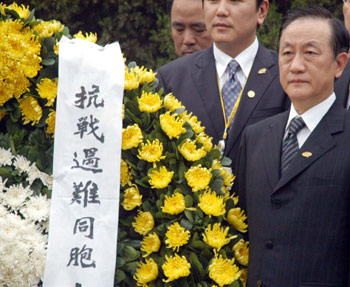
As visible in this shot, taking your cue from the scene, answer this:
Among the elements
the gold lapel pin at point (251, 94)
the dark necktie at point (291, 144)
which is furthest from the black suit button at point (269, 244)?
the gold lapel pin at point (251, 94)

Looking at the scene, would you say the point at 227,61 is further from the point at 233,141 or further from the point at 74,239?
the point at 74,239

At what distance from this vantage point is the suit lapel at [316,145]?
299cm

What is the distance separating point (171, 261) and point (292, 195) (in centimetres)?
59

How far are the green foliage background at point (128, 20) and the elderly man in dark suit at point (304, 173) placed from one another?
3163 millimetres

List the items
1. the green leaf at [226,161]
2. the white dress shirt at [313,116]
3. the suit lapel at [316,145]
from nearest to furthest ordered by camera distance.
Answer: the suit lapel at [316,145] → the white dress shirt at [313,116] → the green leaf at [226,161]

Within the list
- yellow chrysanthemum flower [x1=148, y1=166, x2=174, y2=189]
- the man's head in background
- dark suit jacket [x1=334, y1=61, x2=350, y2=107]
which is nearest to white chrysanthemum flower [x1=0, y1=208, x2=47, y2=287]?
yellow chrysanthemum flower [x1=148, y1=166, x2=174, y2=189]

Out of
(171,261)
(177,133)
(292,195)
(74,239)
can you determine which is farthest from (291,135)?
(74,239)

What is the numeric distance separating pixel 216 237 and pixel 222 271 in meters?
0.15

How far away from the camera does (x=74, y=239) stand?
9.99 ft

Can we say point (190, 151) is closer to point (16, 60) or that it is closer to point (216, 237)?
point (216, 237)

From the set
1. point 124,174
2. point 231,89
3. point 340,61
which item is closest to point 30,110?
point 124,174

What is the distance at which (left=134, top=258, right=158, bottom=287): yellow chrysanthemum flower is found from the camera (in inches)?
120

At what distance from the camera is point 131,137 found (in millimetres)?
3219

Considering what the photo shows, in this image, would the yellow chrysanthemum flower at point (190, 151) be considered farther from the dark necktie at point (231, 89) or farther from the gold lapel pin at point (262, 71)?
the gold lapel pin at point (262, 71)
